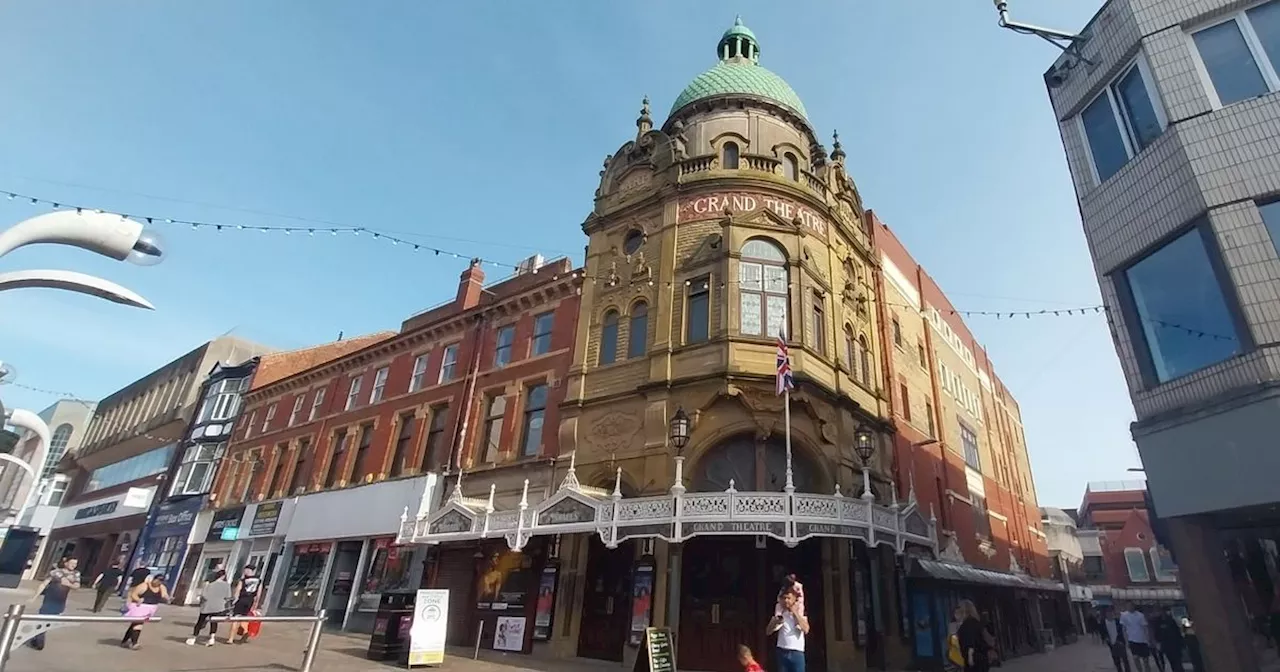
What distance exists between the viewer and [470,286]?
28.5 meters

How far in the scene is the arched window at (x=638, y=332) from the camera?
1969cm

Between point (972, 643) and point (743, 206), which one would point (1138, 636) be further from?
point (743, 206)

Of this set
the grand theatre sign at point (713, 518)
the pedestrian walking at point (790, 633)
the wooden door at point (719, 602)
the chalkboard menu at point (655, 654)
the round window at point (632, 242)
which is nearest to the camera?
the pedestrian walking at point (790, 633)

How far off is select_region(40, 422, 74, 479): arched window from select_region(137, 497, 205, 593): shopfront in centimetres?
3073

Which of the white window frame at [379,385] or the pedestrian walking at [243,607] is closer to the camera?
the pedestrian walking at [243,607]

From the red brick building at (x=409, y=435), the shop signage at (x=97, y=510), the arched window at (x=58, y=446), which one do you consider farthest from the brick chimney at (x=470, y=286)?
the arched window at (x=58, y=446)

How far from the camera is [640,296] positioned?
66.6ft

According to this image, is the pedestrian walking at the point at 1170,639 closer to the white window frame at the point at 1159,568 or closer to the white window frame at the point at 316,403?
the white window frame at the point at 316,403

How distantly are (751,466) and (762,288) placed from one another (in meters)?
5.36

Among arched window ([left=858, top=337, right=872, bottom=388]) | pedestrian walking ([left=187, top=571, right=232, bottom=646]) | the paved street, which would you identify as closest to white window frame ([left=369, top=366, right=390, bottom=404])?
the paved street

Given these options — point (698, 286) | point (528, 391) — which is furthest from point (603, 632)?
point (698, 286)

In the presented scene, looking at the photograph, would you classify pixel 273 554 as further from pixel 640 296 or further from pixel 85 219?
Result: pixel 85 219

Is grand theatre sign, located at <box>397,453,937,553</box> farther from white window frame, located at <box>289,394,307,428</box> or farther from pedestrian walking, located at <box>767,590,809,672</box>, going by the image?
white window frame, located at <box>289,394,307,428</box>

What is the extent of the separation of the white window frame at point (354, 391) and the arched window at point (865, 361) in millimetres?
23151
